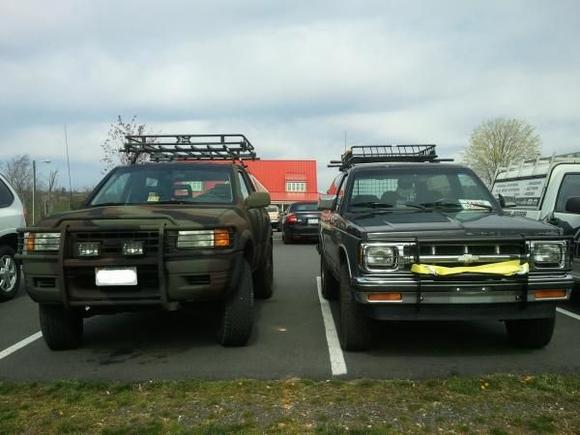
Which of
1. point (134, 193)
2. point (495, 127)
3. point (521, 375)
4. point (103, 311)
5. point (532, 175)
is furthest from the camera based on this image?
point (495, 127)

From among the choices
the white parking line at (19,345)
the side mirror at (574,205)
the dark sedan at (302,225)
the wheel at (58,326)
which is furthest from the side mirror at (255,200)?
the dark sedan at (302,225)

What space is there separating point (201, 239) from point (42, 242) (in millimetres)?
1378

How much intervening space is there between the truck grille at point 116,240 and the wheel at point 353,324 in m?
1.70

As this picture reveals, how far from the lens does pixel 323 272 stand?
8148 mm

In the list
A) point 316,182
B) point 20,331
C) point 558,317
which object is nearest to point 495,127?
point 316,182

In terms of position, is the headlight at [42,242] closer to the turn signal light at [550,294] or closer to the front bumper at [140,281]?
the front bumper at [140,281]

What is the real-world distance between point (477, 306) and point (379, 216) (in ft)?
4.25

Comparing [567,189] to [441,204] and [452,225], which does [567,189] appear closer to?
[441,204]

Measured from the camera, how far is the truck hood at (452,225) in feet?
14.9

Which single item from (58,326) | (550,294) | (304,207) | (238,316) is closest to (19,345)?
(58,326)

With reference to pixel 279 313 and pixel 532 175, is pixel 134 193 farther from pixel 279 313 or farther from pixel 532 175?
pixel 532 175

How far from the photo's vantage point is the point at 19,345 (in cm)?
552

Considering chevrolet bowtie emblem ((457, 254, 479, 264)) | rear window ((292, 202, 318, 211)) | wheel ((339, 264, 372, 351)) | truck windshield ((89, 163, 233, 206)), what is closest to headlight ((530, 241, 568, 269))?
chevrolet bowtie emblem ((457, 254, 479, 264))

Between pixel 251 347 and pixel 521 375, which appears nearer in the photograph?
pixel 521 375
